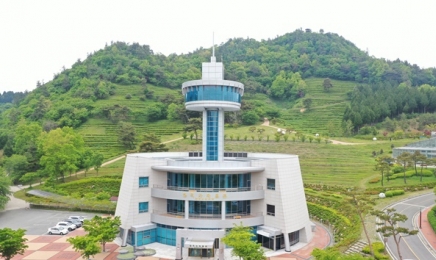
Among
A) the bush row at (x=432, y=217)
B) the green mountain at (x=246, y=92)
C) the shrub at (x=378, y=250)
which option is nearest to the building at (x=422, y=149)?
the green mountain at (x=246, y=92)

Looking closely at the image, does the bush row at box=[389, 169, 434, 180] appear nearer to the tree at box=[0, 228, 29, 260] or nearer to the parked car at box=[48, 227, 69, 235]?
the parked car at box=[48, 227, 69, 235]

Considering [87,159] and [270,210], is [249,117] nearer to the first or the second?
[87,159]

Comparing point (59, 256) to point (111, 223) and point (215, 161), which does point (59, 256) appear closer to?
point (111, 223)

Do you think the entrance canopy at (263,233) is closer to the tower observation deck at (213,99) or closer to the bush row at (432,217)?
the tower observation deck at (213,99)

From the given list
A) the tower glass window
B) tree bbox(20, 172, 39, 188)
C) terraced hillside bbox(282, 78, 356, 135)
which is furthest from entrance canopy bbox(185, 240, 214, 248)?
terraced hillside bbox(282, 78, 356, 135)

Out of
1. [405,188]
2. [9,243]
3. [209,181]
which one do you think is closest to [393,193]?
[405,188]

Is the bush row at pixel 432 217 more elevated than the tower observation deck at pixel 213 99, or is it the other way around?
the tower observation deck at pixel 213 99
